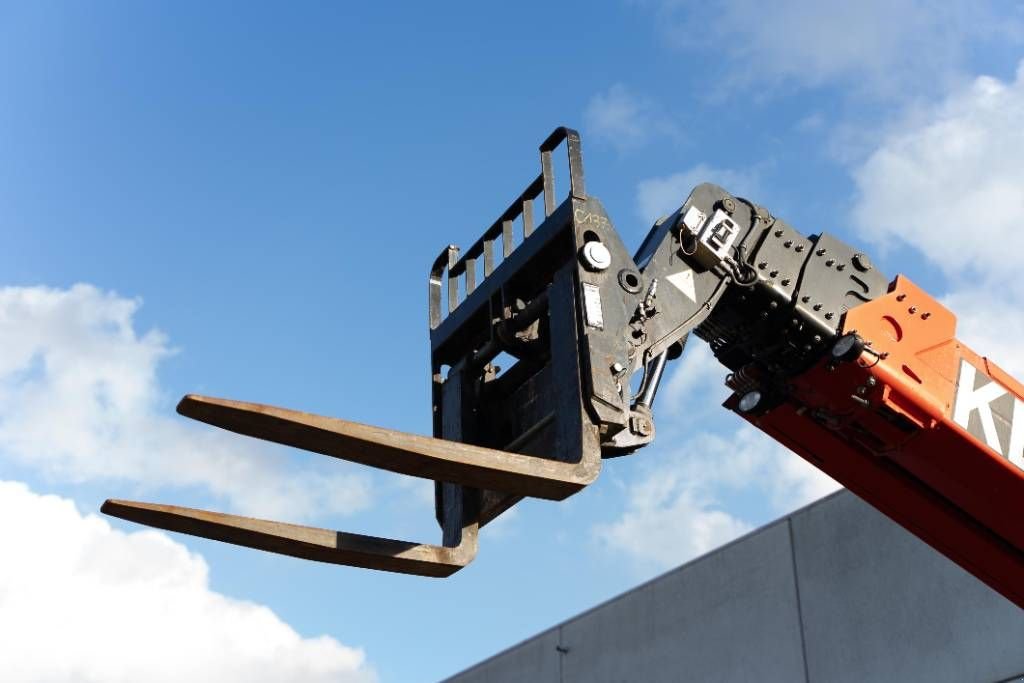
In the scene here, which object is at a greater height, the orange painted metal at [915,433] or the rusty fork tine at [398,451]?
the orange painted metal at [915,433]

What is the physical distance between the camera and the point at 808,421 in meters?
6.49

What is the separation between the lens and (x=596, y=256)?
17.3 feet

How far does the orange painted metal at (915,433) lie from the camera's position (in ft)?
20.2

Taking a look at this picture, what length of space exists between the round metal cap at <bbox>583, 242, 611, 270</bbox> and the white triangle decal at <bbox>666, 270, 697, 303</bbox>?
0.56 metres

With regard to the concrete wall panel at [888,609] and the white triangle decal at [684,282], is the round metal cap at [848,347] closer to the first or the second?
the white triangle decal at [684,282]

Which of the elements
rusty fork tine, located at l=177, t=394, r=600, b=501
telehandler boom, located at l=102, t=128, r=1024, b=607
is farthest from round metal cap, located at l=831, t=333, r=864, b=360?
rusty fork tine, located at l=177, t=394, r=600, b=501

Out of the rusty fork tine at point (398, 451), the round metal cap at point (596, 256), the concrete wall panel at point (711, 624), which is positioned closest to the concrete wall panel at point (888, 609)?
the concrete wall panel at point (711, 624)

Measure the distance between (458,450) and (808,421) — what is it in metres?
2.64

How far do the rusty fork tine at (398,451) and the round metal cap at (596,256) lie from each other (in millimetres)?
880

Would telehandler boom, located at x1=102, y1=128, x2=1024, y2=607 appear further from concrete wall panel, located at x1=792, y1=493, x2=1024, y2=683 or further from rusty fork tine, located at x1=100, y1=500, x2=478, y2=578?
concrete wall panel, located at x1=792, y1=493, x2=1024, y2=683

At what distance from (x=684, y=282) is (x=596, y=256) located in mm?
741

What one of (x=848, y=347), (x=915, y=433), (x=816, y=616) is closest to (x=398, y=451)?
(x=848, y=347)

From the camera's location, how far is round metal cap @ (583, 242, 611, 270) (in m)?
5.23

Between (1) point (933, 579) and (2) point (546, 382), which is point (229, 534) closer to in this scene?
(2) point (546, 382)
